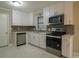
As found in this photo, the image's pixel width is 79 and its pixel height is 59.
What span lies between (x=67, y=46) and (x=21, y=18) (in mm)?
4492

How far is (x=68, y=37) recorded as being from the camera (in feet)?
13.2

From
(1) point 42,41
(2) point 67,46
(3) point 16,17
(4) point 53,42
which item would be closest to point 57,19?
(4) point 53,42

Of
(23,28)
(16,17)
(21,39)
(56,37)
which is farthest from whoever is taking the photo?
(23,28)

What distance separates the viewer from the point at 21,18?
25.3 feet

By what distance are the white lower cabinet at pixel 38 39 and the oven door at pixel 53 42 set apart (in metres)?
0.40

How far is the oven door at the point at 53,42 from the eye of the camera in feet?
15.0

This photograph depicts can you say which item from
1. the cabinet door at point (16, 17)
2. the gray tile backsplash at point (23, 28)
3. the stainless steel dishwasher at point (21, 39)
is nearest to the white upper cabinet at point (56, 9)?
the stainless steel dishwasher at point (21, 39)

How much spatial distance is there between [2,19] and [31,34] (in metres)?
1.94

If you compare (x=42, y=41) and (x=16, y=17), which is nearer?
(x=42, y=41)

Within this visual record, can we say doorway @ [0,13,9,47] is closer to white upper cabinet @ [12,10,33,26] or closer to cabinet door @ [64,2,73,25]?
white upper cabinet @ [12,10,33,26]

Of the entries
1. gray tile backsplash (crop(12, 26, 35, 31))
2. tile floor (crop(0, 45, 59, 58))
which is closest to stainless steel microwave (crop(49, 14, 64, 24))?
tile floor (crop(0, 45, 59, 58))

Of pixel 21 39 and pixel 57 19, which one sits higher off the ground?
pixel 57 19

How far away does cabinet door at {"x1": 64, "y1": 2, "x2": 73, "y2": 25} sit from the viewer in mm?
4699

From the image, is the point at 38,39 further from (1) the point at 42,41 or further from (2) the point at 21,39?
(2) the point at 21,39
